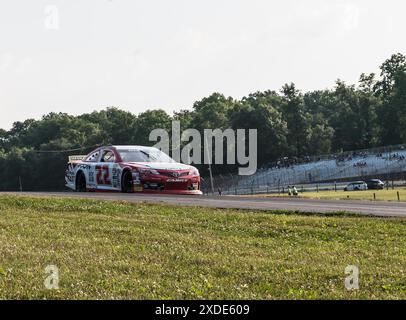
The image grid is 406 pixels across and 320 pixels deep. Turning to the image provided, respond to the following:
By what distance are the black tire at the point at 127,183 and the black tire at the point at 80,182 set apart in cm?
249

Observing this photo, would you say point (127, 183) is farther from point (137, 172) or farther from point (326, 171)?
point (326, 171)

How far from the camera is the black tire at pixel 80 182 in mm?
25391

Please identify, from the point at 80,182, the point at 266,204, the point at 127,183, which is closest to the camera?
the point at 266,204

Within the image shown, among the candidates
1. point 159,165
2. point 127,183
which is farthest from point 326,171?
point 159,165

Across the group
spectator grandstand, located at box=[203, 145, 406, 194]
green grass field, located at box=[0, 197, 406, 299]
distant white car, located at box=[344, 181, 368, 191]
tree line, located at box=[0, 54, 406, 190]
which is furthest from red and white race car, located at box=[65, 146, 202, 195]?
tree line, located at box=[0, 54, 406, 190]

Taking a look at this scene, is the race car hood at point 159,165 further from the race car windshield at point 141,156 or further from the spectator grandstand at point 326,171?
the spectator grandstand at point 326,171

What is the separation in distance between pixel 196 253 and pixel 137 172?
439 inches

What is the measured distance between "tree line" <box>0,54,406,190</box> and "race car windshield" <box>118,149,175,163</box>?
78.3 m

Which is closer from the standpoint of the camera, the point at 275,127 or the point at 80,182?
the point at 80,182

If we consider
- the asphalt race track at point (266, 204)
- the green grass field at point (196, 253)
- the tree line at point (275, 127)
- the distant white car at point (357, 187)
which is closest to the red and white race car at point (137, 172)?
the asphalt race track at point (266, 204)

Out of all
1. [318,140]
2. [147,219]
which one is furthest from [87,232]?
[318,140]

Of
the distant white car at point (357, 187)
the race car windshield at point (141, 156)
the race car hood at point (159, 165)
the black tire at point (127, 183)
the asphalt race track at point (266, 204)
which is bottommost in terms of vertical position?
the distant white car at point (357, 187)

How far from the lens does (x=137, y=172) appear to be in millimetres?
22656

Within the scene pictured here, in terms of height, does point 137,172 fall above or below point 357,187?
above
